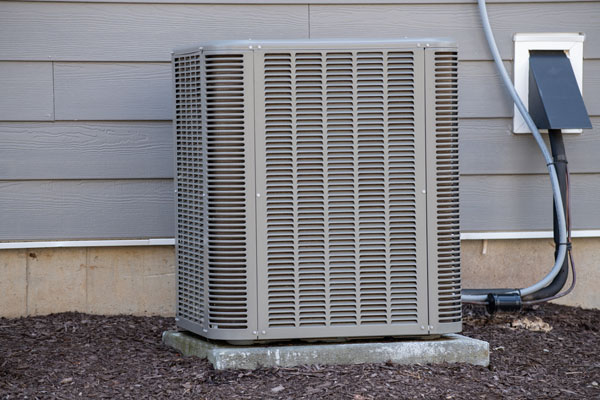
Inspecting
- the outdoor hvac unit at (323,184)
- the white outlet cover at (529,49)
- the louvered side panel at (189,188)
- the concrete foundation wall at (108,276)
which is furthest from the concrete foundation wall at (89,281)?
the white outlet cover at (529,49)

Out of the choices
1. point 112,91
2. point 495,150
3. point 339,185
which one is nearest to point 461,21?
point 495,150

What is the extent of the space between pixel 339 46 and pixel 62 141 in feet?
5.62

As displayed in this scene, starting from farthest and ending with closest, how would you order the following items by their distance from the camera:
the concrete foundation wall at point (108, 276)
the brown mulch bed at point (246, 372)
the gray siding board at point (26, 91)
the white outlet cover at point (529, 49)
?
1. the white outlet cover at point (529, 49)
2. the concrete foundation wall at point (108, 276)
3. the gray siding board at point (26, 91)
4. the brown mulch bed at point (246, 372)

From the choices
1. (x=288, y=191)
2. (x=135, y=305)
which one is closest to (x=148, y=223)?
(x=135, y=305)

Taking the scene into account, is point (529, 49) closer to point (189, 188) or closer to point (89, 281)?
point (189, 188)

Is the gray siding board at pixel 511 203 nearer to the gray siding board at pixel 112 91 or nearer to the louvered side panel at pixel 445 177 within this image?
the louvered side panel at pixel 445 177

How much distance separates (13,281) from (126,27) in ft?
→ 4.88

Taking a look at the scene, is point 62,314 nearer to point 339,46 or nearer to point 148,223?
point 148,223

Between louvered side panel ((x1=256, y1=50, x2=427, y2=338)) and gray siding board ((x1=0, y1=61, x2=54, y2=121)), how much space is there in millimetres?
1478

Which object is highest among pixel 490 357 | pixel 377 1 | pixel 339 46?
pixel 377 1

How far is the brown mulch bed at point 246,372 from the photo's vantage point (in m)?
3.15

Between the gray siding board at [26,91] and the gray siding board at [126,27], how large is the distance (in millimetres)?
57

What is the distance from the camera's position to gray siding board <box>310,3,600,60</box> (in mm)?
4348

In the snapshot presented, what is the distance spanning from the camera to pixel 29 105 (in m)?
4.18
